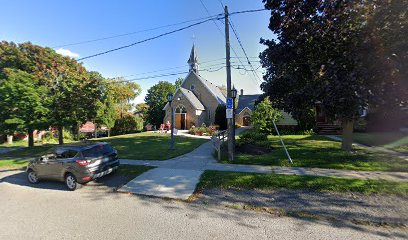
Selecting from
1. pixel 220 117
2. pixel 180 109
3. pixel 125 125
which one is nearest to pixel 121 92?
pixel 125 125

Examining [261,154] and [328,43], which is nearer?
[328,43]

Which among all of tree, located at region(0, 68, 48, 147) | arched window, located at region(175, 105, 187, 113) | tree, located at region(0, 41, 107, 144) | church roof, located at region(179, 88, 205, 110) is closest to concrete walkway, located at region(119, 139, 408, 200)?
tree, located at region(0, 41, 107, 144)

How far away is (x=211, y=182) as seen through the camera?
692 cm

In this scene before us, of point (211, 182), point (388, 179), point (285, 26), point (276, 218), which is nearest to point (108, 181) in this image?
point (211, 182)

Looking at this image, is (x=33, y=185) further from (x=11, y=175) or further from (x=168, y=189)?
(x=168, y=189)

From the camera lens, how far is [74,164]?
702 centimetres

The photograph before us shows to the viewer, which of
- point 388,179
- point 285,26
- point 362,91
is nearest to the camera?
point 388,179

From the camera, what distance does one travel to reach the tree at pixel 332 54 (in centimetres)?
745

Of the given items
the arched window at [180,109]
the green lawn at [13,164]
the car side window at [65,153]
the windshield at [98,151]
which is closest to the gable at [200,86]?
the arched window at [180,109]

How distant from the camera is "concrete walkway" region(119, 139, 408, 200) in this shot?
21.5 ft

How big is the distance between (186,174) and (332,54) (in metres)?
8.33

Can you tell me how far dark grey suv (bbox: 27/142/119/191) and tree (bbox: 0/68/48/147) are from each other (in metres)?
6.86

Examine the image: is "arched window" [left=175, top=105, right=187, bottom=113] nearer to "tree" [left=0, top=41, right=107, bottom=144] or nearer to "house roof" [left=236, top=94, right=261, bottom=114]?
"house roof" [left=236, top=94, right=261, bottom=114]

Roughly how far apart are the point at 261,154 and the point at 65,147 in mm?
8496
